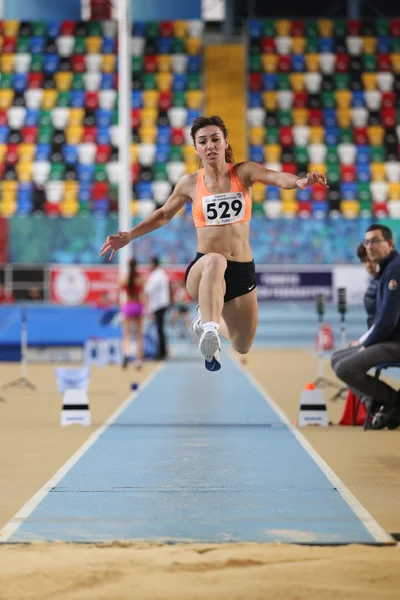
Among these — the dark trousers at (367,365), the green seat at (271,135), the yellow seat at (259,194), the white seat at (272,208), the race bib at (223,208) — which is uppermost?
the green seat at (271,135)

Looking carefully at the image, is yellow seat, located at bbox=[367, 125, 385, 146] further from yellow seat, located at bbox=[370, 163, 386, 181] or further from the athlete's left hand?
the athlete's left hand

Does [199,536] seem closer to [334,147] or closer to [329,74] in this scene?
[334,147]

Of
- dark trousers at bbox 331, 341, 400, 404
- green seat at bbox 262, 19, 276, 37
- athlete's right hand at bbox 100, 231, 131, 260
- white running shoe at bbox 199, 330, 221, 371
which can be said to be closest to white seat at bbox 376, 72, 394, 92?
green seat at bbox 262, 19, 276, 37

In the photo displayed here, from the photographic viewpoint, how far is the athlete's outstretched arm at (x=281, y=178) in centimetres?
595

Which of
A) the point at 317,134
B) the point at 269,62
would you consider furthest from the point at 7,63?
the point at 317,134

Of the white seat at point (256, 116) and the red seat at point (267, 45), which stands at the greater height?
the red seat at point (267, 45)

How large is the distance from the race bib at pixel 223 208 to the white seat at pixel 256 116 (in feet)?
71.9

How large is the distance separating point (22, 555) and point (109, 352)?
46.9 feet

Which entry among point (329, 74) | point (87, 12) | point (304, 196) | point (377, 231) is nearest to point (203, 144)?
point (377, 231)

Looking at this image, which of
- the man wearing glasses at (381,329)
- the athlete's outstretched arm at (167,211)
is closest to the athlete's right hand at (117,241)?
the athlete's outstretched arm at (167,211)

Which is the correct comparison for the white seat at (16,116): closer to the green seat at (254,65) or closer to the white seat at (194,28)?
the white seat at (194,28)

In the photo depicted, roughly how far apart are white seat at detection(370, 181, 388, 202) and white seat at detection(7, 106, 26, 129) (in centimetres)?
934

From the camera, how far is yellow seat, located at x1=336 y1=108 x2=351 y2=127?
28.7 metres

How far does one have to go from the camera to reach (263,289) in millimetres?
24062
